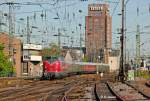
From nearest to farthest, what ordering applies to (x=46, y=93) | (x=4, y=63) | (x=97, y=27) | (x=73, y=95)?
(x=73, y=95) → (x=46, y=93) → (x=4, y=63) → (x=97, y=27)

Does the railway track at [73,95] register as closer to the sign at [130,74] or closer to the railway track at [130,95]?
the railway track at [130,95]

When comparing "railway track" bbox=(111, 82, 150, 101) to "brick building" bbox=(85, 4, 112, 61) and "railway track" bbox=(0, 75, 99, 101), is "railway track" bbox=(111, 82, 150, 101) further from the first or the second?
"brick building" bbox=(85, 4, 112, 61)

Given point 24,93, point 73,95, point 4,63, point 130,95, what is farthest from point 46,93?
point 4,63

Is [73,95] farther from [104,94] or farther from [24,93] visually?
[24,93]

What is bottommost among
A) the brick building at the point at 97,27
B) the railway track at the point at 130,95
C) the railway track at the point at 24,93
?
the railway track at the point at 24,93

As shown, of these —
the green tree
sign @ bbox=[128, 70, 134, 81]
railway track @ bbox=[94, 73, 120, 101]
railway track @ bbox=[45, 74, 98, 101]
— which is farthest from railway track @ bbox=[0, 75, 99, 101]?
the green tree

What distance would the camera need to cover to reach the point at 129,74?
42.7 metres

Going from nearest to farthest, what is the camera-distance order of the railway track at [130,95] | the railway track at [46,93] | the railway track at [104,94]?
the railway track at [130,95]
the railway track at [104,94]
the railway track at [46,93]

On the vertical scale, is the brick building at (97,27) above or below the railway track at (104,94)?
above

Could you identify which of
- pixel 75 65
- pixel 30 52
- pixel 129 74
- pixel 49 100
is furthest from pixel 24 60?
pixel 49 100

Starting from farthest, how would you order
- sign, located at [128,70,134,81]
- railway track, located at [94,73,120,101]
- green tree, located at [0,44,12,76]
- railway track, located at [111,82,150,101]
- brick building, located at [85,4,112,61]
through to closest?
green tree, located at [0,44,12,76], brick building, located at [85,4,112,61], sign, located at [128,70,134,81], railway track, located at [94,73,120,101], railway track, located at [111,82,150,101]

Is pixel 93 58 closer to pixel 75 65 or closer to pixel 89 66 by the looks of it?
pixel 89 66

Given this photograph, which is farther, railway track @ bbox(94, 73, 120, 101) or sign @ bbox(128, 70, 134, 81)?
sign @ bbox(128, 70, 134, 81)

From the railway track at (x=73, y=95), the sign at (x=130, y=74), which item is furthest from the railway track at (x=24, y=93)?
the sign at (x=130, y=74)
